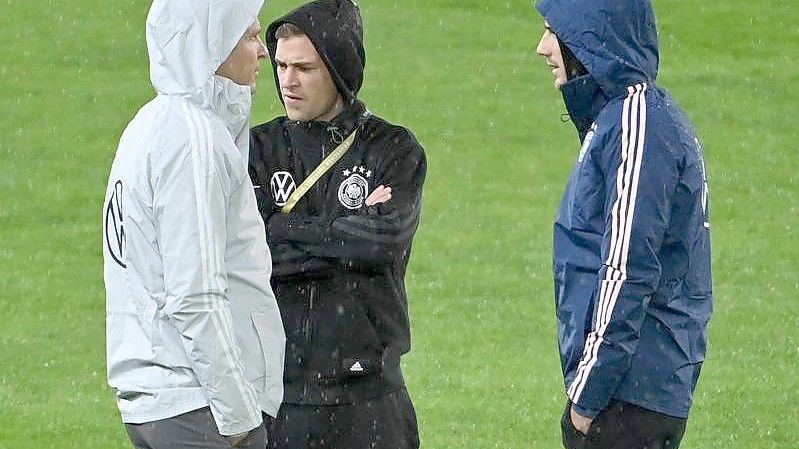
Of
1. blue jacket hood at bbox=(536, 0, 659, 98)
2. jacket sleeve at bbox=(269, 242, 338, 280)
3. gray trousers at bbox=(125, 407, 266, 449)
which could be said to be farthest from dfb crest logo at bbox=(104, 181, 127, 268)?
blue jacket hood at bbox=(536, 0, 659, 98)

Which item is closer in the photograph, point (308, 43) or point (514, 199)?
point (308, 43)

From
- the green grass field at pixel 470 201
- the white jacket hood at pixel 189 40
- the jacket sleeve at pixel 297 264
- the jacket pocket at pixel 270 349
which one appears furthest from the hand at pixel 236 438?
the green grass field at pixel 470 201

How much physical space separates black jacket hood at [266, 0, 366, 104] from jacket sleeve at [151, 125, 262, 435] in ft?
4.51

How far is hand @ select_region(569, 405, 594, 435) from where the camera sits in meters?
4.38

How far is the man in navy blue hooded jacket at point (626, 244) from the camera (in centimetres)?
425

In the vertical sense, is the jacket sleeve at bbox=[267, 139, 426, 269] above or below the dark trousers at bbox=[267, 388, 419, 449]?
above

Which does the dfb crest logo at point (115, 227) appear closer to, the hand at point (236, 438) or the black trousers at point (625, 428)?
the hand at point (236, 438)

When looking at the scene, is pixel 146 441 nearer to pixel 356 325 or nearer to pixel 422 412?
pixel 356 325

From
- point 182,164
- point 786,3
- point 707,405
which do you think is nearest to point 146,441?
point 182,164

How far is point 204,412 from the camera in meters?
3.88

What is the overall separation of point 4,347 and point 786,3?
46.2 ft

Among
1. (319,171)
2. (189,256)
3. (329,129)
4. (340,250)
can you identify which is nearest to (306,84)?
(329,129)

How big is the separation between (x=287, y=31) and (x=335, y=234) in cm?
73

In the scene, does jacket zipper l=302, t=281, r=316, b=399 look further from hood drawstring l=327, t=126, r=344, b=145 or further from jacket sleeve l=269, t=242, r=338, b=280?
hood drawstring l=327, t=126, r=344, b=145
